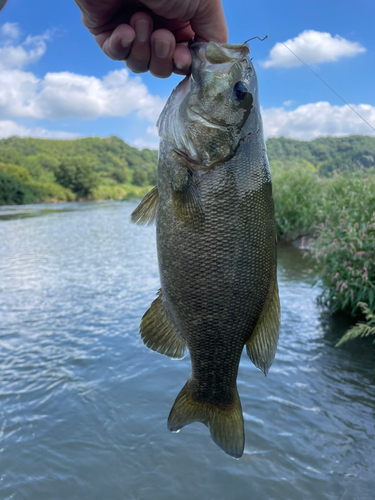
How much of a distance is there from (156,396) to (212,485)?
1.88m

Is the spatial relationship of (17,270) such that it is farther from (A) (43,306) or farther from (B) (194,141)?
(B) (194,141)

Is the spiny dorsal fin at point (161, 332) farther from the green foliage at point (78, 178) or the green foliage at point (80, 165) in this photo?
the green foliage at point (78, 178)

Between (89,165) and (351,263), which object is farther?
(89,165)

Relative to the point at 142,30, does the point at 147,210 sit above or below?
below

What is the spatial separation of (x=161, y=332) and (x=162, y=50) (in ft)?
5.36

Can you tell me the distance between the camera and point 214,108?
1.88m

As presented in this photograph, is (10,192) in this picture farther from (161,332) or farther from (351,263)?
(161,332)

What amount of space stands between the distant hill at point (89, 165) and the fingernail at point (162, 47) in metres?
16.6

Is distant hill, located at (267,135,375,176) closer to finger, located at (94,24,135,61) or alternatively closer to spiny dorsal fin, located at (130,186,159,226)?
finger, located at (94,24,135,61)

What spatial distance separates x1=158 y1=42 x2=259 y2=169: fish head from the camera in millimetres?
1831

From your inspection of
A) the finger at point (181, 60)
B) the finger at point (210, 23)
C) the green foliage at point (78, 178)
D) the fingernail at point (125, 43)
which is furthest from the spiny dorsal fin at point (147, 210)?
the green foliage at point (78, 178)

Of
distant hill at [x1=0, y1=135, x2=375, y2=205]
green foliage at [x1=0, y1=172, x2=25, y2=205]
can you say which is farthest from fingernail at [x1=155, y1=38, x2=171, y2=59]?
green foliage at [x1=0, y1=172, x2=25, y2=205]

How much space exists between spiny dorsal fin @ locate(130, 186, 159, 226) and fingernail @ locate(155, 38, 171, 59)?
0.89 metres

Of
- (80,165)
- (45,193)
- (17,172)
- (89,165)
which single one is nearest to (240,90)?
(45,193)
